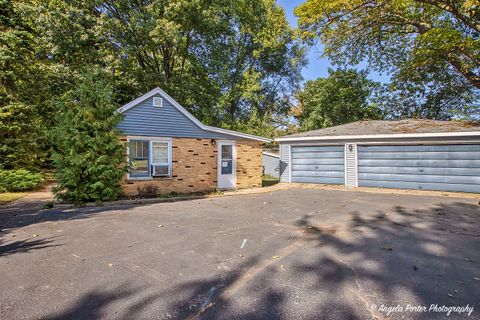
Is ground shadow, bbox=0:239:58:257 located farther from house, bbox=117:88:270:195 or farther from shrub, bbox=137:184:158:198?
shrub, bbox=137:184:158:198

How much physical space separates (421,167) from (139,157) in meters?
12.3

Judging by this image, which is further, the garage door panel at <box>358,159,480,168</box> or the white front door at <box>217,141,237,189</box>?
the white front door at <box>217,141,237,189</box>

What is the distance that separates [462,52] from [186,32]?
16.3 m

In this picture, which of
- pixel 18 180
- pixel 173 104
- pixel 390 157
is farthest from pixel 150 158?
pixel 390 157

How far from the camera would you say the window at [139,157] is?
10688 millimetres

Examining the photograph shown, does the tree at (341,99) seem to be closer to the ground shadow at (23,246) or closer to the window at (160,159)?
the window at (160,159)

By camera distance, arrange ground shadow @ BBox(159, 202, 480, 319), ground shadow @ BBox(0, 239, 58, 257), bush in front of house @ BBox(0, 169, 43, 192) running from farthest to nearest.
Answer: bush in front of house @ BBox(0, 169, 43, 192) < ground shadow @ BBox(0, 239, 58, 257) < ground shadow @ BBox(159, 202, 480, 319)

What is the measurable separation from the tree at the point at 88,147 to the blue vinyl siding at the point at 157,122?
38.7 inches

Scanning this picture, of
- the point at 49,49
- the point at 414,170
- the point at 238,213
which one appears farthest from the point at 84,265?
the point at 49,49

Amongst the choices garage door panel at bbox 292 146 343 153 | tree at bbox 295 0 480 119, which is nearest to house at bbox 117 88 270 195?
garage door panel at bbox 292 146 343 153

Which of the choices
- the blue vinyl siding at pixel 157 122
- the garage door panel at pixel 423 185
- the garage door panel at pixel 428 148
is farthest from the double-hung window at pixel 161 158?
the garage door panel at pixel 428 148

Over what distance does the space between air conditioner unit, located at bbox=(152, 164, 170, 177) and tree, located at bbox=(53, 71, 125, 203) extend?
176 cm

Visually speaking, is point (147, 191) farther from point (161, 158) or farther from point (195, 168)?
point (195, 168)

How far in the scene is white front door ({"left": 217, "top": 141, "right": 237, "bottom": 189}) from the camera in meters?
12.9
